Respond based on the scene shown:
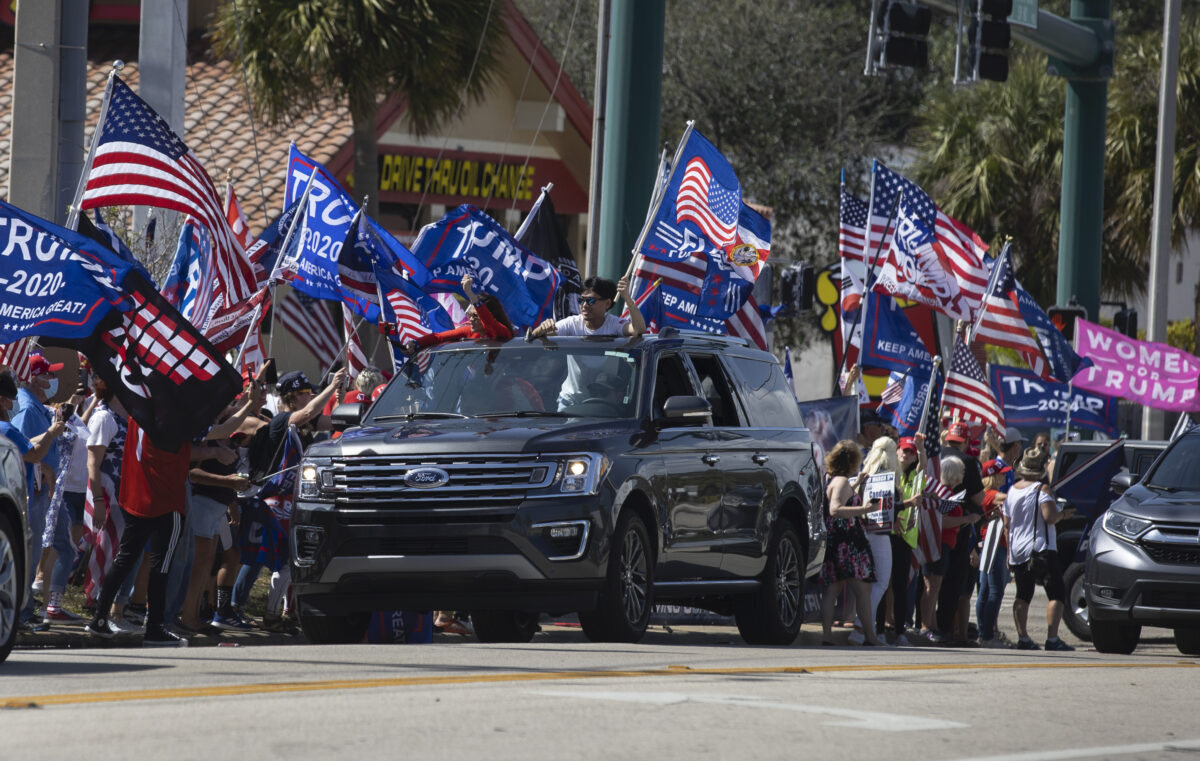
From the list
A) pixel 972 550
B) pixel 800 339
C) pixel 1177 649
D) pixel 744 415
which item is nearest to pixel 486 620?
pixel 744 415

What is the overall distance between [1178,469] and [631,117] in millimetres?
5934

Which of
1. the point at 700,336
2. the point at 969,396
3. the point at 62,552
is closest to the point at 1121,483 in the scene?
the point at 700,336

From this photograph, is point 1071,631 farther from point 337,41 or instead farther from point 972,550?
point 337,41

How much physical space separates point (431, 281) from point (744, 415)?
416 centimetres

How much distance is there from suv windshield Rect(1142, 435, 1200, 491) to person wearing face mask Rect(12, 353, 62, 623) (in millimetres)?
8021

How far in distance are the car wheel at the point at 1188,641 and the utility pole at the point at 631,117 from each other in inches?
232

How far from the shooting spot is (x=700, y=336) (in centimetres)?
1380

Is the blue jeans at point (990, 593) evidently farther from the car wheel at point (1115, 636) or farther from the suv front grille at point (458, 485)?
the suv front grille at point (458, 485)

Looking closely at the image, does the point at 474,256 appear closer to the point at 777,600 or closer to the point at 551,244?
the point at 551,244

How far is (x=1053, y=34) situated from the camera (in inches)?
921

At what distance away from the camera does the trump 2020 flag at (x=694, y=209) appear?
58.8 ft

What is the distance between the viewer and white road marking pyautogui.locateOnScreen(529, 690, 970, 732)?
836 cm

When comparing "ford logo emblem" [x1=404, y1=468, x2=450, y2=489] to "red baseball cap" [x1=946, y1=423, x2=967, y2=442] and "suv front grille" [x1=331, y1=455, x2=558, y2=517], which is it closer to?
"suv front grille" [x1=331, y1=455, x2=558, y2=517]

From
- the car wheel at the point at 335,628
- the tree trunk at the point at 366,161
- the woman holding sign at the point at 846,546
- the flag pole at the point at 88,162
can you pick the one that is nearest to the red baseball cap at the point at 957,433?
the woman holding sign at the point at 846,546
